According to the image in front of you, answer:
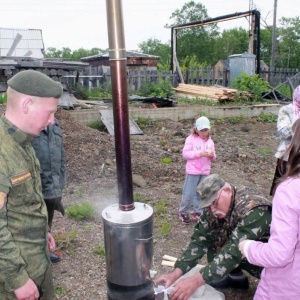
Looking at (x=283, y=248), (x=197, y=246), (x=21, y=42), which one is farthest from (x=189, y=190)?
(x=21, y=42)

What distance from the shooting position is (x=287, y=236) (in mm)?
1805

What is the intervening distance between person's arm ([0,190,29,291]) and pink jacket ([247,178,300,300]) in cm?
119

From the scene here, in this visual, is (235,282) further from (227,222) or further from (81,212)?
(81,212)

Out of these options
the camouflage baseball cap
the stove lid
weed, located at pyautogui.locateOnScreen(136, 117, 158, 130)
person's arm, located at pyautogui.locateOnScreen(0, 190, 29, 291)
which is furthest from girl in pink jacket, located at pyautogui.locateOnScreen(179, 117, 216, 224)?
weed, located at pyautogui.locateOnScreen(136, 117, 158, 130)

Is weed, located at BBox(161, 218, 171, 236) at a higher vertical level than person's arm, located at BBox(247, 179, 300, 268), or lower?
lower

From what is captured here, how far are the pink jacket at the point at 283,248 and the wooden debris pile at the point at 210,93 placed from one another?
1095 centimetres

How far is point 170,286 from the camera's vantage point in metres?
2.73

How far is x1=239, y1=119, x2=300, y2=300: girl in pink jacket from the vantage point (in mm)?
1788

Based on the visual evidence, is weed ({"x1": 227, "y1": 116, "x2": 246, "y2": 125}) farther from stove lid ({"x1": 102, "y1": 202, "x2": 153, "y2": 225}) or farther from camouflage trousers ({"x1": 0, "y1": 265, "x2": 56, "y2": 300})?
camouflage trousers ({"x1": 0, "y1": 265, "x2": 56, "y2": 300})

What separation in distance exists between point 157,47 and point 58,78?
7388cm

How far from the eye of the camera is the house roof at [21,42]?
17688mm

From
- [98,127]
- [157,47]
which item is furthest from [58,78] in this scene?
[157,47]

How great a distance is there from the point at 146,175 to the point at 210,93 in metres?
7.59

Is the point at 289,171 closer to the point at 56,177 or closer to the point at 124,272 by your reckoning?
the point at 124,272
